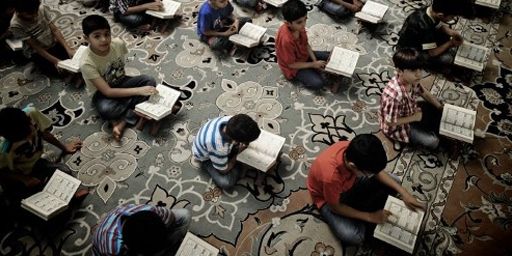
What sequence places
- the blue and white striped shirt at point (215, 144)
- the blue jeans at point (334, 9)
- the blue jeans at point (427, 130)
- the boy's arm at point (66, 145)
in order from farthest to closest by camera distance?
the blue jeans at point (334, 9) → the blue jeans at point (427, 130) → the boy's arm at point (66, 145) → the blue and white striped shirt at point (215, 144)

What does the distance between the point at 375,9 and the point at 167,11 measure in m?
2.27

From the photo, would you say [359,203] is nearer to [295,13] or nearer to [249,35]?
[295,13]

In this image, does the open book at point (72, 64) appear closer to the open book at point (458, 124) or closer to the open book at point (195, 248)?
the open book at point (195, 248)

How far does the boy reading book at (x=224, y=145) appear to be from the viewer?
2795mm

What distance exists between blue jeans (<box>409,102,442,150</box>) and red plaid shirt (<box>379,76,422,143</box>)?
7 centimetres

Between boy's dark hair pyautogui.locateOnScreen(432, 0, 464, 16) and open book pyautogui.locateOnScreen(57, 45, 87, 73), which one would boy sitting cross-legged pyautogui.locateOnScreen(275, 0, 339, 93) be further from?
open book pyautogui.locateOnScreen(57, 45, 87, 73)

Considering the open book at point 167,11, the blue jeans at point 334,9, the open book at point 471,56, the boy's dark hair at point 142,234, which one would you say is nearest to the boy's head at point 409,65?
the open book at point 471,56

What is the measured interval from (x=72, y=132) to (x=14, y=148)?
803 millimetres

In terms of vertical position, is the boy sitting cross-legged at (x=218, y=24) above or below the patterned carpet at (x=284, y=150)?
above

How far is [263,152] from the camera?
3.21 metres

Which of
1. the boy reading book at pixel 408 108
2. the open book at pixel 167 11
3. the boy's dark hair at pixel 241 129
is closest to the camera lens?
the boy's dark hair at pixel 241 129

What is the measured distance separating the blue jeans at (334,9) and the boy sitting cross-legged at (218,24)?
0.99 meters

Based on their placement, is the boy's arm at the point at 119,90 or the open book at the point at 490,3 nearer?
the boy's arm at the point at 119,90

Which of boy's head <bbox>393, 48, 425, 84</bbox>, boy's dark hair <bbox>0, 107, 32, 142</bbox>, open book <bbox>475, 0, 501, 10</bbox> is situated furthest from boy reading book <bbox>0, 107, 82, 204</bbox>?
open book <bbox>475, 0, 501, 10</bbox>
